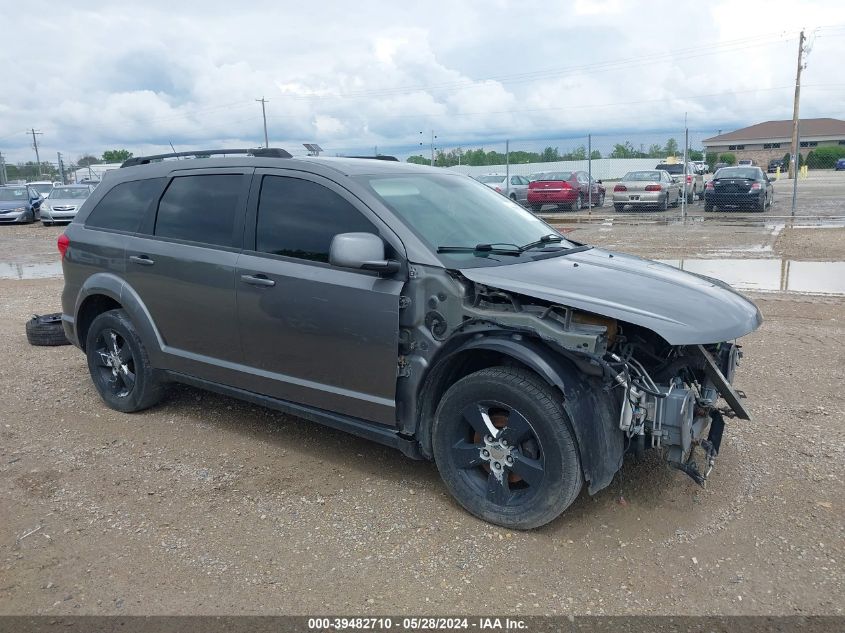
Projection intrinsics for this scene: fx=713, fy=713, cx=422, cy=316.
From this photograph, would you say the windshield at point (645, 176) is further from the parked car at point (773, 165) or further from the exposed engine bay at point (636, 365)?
the parked car at point (773, 165)

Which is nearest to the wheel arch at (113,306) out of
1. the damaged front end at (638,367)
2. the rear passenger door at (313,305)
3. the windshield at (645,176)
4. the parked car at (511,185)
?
the rear passenger door at (313,305)

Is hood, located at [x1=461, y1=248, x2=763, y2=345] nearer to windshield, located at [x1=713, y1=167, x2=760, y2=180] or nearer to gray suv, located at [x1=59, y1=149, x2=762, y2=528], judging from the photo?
gray suv, located at [x1=59, y1=149, x2=762, y2=528]

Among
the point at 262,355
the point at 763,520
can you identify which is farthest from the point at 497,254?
the point at 763,520

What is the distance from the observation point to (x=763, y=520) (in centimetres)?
371

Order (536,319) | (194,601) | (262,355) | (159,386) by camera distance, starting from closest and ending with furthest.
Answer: (194,601), (536,319), (262,355), (159,386)

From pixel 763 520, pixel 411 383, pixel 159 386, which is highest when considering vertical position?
pixel 411 383

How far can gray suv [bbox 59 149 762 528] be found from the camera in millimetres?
3377

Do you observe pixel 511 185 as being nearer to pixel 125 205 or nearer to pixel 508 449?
pixel 125 205

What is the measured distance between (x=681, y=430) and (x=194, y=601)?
2302 mm

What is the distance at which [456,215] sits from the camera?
4.29 m

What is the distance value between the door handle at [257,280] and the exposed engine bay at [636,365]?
3.47 ft

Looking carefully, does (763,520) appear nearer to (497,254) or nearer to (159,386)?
(497,254)

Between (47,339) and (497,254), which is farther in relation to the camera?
(47,339)

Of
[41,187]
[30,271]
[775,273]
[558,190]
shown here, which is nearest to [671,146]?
[558,190]
